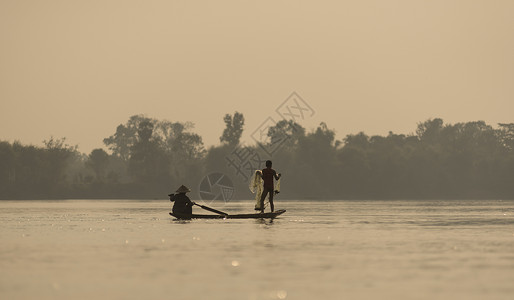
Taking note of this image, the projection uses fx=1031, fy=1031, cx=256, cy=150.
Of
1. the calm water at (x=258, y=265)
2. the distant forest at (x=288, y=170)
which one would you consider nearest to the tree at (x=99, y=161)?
the distant forest at (x=288, y=170)

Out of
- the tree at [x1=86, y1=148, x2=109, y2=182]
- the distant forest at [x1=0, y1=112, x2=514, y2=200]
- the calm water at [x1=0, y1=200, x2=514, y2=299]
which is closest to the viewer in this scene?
the calm water at [x1=0, y1=200, x2=514, y2=299]

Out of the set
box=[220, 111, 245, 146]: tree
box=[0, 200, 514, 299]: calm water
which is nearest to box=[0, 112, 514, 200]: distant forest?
box=[220, 111, 245, 146]: tree

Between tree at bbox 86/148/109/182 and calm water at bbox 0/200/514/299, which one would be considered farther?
tree at bbox 86/148/109/182

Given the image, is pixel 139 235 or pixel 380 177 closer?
pixel 139 235

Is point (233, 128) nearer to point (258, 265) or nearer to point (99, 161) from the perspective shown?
point (99, 161)

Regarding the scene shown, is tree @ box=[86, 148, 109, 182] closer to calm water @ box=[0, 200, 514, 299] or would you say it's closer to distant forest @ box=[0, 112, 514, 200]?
distant forest @ box=[0, 112, 514, 200]

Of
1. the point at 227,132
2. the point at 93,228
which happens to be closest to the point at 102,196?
the point at 227,132

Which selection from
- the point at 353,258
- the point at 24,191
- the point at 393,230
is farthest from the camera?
the point at 24,191

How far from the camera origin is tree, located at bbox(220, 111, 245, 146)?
166750 millimetres

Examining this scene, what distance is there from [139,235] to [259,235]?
138 inches

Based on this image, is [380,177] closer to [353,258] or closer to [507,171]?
[507,171]

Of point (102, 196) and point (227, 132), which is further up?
point (227, 132)

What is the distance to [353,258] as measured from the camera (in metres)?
21.2

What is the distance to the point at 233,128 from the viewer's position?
167125mm
